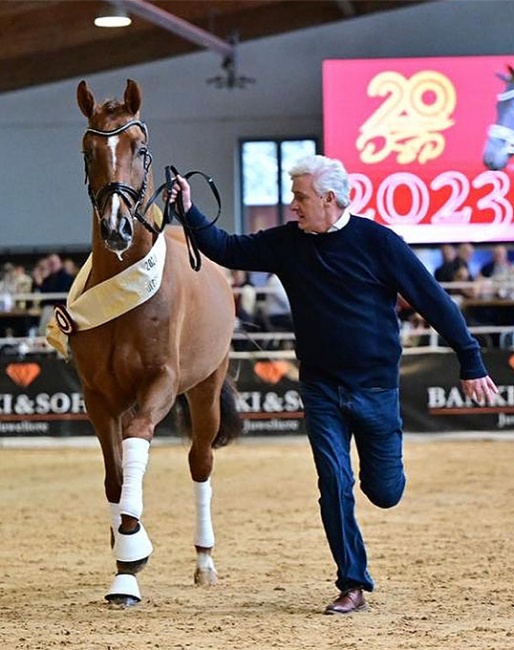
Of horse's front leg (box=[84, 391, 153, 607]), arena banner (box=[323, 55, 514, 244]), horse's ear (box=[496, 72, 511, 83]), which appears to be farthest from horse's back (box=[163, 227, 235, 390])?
horse's ear (box=[496, 72, 511, 83])

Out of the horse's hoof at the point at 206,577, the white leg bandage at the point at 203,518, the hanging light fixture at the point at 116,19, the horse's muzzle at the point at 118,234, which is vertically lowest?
the horse's hoof at the point at 206,577

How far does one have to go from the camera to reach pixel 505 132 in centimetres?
1034

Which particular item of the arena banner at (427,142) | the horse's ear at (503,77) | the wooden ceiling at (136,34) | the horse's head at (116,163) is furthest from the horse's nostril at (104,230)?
the wooden ceiling at (136,34)

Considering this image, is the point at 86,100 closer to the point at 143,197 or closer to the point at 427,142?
the point at 143,197

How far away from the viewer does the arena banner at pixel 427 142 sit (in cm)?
1012

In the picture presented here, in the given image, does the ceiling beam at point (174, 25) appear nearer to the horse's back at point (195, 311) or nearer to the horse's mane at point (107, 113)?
the horse's back at point (195, 311)

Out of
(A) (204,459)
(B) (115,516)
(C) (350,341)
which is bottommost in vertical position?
(B) (115,516)

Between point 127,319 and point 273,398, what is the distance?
26.1 feet

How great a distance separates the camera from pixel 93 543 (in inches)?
287

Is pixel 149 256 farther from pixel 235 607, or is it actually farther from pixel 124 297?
pixel 235 607

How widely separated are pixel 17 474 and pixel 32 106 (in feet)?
43.3

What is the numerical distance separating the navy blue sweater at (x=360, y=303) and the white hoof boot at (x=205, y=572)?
4.23 feet

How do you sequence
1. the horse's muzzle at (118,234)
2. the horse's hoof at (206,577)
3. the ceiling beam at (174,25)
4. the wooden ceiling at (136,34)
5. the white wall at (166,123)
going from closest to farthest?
the horse's muzzle at (118,234), the horse's hoof at (206,577), the ceiling beam at (174,25), the wooden ceiling at (136,34), the white wall at (166,123)

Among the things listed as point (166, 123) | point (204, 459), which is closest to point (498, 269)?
point (204, 459)
